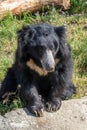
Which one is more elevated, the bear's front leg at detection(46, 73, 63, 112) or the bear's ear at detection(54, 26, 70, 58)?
the bear's ear at detection(54, 26, 70, 58)

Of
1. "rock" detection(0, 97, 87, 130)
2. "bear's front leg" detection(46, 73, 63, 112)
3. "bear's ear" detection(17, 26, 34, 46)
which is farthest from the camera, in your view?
"bear's front leg" detection(46, 73, 63, 112)

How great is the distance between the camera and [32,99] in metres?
5.24

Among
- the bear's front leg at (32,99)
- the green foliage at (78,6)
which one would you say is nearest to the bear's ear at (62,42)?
the bear's front leg at (32,99)

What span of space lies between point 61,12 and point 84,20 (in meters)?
0.50

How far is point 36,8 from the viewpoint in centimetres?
817

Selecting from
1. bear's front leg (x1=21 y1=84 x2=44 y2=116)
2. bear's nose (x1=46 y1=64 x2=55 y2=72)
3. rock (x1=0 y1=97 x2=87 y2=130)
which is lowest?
rock (x1=0 y1=97 x2=87 y2=130)

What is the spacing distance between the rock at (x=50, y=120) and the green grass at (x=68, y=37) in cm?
A: 80

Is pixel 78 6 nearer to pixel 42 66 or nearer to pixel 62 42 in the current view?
pixel 62 42

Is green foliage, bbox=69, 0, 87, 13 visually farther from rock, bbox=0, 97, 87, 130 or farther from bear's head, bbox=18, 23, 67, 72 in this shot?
rock, bbox=0, 97, 87, 130

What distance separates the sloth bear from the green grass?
2.28 feet

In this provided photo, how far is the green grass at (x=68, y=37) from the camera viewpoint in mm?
6754

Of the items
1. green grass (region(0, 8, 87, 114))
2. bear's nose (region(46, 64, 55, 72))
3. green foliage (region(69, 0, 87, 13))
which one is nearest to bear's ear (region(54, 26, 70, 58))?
bear's nose (region(46, 64, 55, 72))

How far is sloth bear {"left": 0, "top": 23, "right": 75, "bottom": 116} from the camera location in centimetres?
504

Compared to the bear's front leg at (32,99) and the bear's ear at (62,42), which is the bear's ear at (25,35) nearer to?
the bear's ear at (62,42)
